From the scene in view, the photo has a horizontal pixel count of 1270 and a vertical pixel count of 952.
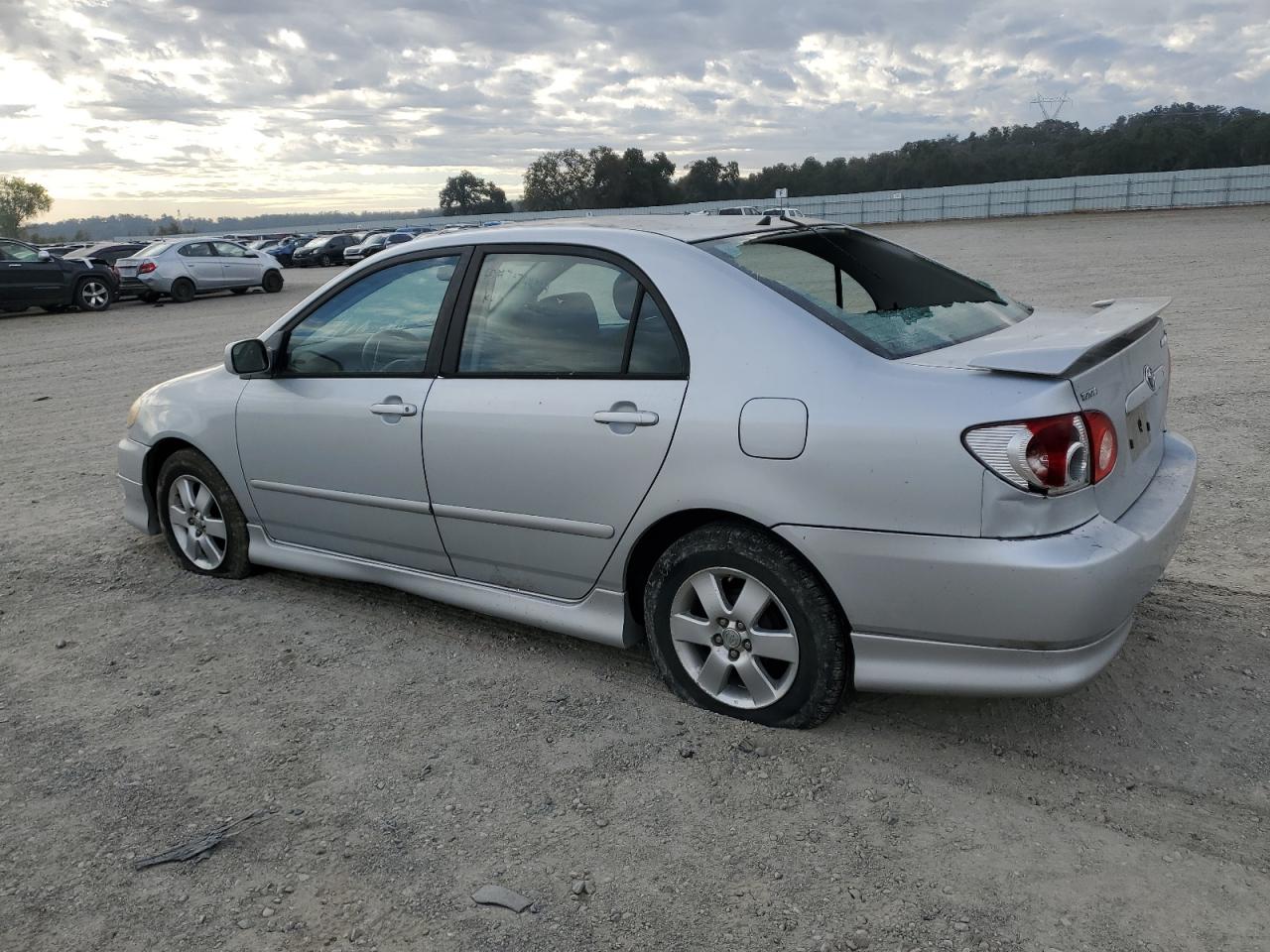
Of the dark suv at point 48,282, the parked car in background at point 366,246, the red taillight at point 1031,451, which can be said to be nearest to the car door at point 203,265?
the dark suv at point 48,282

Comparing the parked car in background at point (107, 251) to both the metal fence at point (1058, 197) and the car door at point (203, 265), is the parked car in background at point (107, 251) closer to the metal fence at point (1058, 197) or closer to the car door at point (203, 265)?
the car door at point (203, 265)

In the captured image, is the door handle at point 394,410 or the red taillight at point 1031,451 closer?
the red taillight at point 1031,451

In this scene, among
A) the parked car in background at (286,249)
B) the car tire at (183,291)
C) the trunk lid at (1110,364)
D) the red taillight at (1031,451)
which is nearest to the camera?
the red taillight at (1031,451)

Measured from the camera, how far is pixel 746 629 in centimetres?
323

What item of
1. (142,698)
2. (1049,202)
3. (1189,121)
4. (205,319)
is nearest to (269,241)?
(205,319)

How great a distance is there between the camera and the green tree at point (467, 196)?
93519mm

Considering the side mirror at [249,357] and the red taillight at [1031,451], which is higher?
the side mirror at [249,357]

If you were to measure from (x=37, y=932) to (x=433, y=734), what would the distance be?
1.21 m

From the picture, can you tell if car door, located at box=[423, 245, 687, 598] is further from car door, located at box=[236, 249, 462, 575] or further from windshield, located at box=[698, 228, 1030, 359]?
windshield, located at box=[698, 228, 1030, 359]

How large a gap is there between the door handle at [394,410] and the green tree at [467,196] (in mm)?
92497

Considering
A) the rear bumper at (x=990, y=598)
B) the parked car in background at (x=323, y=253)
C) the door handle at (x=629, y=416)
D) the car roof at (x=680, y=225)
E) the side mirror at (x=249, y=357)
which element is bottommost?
the parked car in background at (x=323, y=253)

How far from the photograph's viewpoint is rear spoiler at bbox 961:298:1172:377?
2.79 m

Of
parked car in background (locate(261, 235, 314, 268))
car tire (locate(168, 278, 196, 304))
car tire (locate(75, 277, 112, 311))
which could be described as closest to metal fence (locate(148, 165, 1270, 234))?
parked car in background (locate(261, 235, 314, 268))

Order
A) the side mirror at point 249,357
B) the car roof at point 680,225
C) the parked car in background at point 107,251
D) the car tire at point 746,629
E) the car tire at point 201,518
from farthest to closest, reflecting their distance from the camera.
A: the parked car in background at point 107,251
the car tire at point 201,518
the side mirror at point 249,357
the car roof at point 680,225
the car tire at point 746,629
